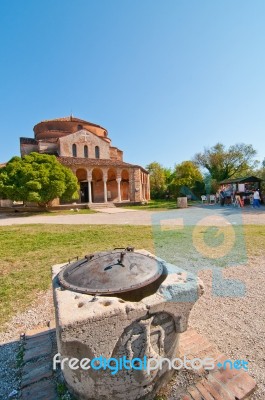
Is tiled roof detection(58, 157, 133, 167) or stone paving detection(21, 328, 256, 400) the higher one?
tiled roof detection(58, 157, 133, 167)

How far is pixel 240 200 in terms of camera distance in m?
19.1

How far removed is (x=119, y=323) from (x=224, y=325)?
2026 millimetres

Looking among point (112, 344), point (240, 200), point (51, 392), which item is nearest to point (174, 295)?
point (112, 344)

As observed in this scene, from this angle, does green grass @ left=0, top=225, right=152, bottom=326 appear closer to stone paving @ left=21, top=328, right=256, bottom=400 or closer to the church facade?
stone paving @ left=21, top=328, right=256, bottom=400

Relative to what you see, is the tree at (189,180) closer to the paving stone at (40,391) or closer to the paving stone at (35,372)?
the paving stone at (35,372)

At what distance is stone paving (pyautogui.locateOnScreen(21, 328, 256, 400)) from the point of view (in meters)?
1.90

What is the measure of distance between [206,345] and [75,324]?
5.68 feet

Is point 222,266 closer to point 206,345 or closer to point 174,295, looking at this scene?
point 206,345

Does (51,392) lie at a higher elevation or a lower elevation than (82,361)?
lower

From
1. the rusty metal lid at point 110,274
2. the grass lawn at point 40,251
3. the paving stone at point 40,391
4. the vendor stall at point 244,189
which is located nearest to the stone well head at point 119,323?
the rusty metal lid at point 110,274

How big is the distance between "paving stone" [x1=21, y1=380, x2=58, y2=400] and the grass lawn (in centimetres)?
148

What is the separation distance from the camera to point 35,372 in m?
2.16

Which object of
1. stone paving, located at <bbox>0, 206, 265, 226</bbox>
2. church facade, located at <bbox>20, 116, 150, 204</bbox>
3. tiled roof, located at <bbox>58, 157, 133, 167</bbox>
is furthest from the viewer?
church facade, located at <bbox>20, 116, 150, 204</bbox>

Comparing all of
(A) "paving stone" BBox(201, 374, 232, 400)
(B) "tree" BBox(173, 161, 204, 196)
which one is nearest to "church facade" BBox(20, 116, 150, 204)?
(B) "tree" BBox(173, 161, 204, 196)
